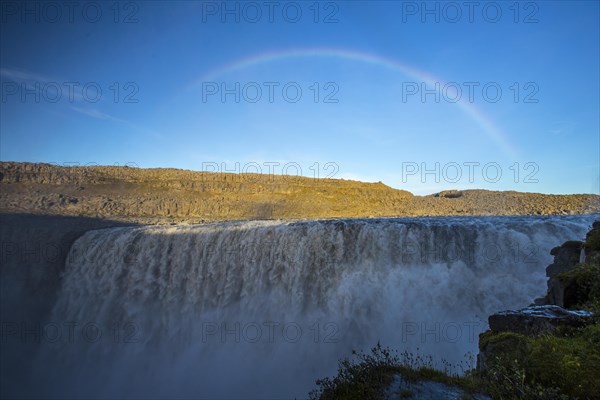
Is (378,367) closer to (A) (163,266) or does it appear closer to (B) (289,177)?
(A) (163,266)

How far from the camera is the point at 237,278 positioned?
22.3 metres

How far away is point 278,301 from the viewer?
67.4ft

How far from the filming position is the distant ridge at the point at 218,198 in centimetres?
4694

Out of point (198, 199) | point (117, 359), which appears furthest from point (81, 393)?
point (198, 199)

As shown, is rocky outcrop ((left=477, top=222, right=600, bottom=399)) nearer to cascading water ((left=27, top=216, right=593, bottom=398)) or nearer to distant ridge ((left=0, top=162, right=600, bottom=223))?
cascading water ((left=27, top=216, right=593, bottom=398))

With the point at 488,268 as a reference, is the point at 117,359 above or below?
below

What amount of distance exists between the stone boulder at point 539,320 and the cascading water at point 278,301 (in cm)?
963

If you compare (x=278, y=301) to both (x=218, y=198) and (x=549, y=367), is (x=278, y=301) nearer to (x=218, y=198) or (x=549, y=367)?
(x=549, y=367)

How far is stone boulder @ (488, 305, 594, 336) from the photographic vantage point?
6.02 m

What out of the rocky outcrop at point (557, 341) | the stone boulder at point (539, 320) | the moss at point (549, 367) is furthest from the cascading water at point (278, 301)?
the moss at point (549, 367)

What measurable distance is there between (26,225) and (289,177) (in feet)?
143

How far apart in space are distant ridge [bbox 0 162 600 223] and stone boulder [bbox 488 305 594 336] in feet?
132

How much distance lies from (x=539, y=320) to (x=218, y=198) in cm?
5390

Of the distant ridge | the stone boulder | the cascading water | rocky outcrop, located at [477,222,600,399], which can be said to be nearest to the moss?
rocky outcrop, located at [477,222,600,399]
